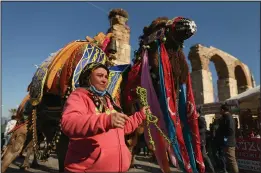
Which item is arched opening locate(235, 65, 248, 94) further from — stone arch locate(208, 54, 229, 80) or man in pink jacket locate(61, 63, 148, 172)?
man in pink jacket locate(61, 63, 148, 172)

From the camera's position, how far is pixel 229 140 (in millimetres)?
5664

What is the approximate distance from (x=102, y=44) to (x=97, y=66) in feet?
7.12

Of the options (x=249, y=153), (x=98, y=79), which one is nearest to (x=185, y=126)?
(x=98, y=79)

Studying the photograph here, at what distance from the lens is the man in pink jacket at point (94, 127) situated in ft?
4.64

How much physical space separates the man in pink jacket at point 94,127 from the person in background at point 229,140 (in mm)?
4514

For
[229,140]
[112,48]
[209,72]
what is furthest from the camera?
[209,72]

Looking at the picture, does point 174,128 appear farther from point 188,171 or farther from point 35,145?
point 35,145

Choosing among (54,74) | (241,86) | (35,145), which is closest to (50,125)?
(35,145)

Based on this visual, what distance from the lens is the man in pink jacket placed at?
141 centimetres

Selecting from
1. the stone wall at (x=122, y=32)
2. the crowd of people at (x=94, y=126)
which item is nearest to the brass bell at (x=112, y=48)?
the crowd of people at (x=94, y=126)

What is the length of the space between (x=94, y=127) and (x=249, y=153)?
6726 mm

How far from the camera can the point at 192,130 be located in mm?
2914

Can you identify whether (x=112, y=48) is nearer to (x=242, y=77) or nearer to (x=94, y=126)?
(x=94, y=126)

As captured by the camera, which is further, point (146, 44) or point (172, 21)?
point (146, 44)
